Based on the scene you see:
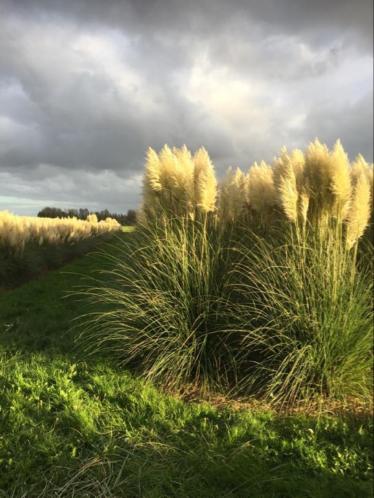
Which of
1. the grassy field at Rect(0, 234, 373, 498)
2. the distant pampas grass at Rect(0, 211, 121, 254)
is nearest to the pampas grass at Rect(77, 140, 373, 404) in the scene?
the grassy field at Rect(0, 234, 373, 498)

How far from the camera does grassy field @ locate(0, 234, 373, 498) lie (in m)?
2.52

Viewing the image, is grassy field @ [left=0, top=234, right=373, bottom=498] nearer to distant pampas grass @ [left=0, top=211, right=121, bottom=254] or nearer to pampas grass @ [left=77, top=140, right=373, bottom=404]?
pampas grass @ [left=77, top=140, right=373, bottom=404]

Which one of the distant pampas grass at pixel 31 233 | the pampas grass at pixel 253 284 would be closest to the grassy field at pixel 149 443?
the pampas grass at pixel 253 284

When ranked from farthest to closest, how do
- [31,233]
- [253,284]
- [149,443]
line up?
[31,233], [253,284], [149,443]

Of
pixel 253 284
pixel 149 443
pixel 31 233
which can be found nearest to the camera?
pixel 149 443

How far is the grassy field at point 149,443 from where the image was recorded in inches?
99.2

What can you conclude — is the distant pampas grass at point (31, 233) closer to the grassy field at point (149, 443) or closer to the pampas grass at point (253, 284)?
the pampas grass at point (253, 284)

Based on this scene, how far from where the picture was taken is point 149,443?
9.26 feet

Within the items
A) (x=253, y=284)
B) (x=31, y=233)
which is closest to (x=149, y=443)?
(x=253, y=284)

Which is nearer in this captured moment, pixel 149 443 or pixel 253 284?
pixel 149 443

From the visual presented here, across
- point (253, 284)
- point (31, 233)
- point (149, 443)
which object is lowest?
point (149, 443)

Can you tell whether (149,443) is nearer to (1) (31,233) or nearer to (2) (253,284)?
(2) (253,284)

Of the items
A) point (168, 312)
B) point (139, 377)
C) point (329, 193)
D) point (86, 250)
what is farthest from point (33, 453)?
point (86, 250)

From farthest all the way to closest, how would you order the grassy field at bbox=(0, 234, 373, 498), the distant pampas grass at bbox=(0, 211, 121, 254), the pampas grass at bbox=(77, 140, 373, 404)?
the distant pampas grass at bbox=(0, 211, 121, 254) → the pampas grass at bbox=(77, 140, 373, 404) → the grassy field at bbox=(0, 234, 373, 498)
